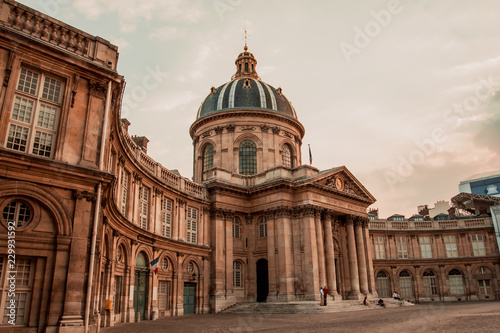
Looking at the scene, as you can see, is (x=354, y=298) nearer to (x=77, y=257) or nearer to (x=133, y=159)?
(x=133, y=159)

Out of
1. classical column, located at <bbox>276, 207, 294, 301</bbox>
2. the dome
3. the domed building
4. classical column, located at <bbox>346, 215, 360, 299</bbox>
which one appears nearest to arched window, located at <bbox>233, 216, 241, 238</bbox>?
the domed building

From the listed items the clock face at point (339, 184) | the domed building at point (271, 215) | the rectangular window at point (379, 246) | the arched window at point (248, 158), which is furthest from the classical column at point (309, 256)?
the rectangular window at point (379, 246)

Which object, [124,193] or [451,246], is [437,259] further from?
[124,193]

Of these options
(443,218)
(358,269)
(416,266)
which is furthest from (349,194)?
(443,218)

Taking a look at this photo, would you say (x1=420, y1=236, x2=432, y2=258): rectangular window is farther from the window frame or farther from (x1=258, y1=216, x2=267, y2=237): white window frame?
the window frame

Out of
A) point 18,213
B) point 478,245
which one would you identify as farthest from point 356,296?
point 18,213

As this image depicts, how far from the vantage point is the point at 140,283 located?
25344 millimetres

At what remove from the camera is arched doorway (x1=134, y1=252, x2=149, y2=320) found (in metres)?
24.7

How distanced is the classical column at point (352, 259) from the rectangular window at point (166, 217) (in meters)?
16.0

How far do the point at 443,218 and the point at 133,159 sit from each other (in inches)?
1716

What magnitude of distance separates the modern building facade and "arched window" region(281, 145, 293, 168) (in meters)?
0.17

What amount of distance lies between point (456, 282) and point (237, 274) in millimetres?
28146

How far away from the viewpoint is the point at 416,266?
47906mm

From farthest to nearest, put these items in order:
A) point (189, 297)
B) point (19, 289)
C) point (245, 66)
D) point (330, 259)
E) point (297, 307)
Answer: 1. point (245, 66)
2. point (330, 259)
3. point (189, 297)
4. point (297, 307)
5. point (19, 289)
